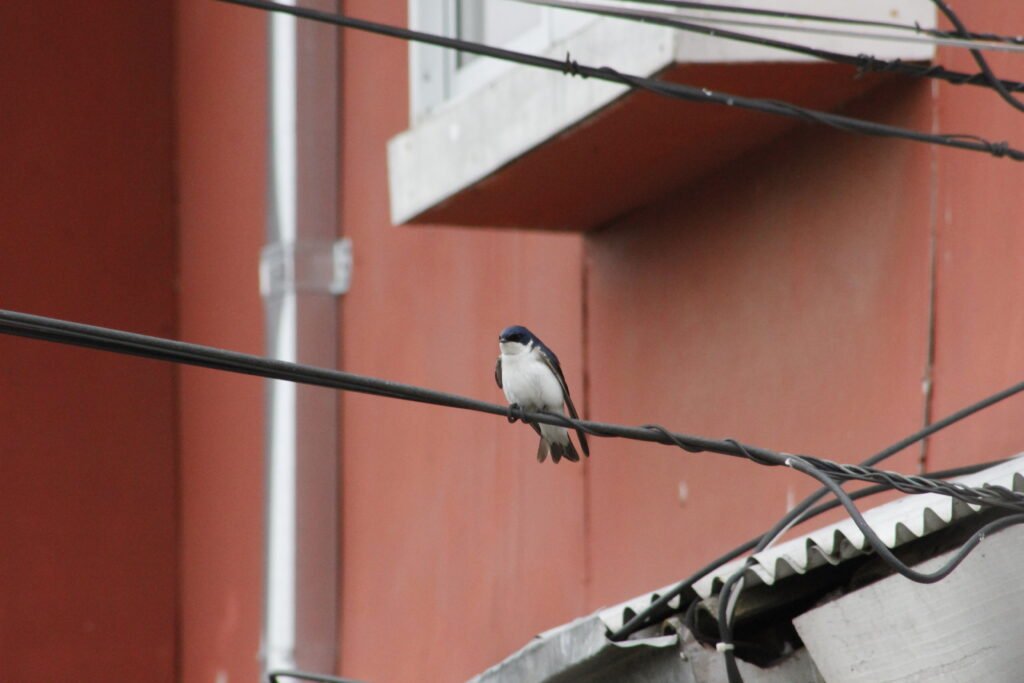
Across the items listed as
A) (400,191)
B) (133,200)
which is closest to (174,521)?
(133,200)

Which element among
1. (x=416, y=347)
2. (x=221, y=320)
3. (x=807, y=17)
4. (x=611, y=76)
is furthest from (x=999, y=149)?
(x=221, y=320)

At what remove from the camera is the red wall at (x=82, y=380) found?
12.2m

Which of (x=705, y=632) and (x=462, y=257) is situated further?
(x=462, y=257)

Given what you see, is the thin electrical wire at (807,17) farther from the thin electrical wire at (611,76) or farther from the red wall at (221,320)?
the red wall at (221,320)

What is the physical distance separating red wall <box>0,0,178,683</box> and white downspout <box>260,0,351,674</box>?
245 cm

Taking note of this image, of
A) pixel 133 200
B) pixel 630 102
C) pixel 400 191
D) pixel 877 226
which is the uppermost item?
pixel 133 200

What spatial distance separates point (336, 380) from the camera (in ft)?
13.0

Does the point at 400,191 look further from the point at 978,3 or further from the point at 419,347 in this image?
the point at 978,3

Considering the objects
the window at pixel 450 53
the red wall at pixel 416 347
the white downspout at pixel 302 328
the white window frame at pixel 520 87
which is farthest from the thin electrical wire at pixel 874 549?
the white downspout at pixel 302 328

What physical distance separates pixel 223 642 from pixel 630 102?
6138 millimetres

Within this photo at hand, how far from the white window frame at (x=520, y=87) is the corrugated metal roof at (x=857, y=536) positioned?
183cm

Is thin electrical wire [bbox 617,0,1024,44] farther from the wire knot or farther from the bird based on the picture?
the bird

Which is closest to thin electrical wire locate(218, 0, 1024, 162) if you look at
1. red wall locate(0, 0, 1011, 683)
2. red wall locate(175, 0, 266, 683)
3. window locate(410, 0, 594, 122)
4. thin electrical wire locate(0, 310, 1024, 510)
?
red wall locate(0, 0, 1011, 683)

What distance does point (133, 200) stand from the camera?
12.7 m
